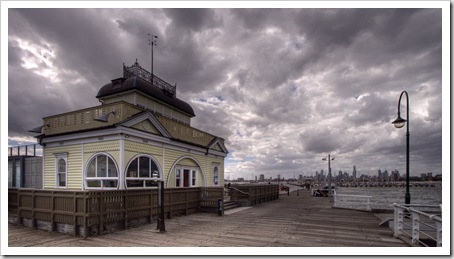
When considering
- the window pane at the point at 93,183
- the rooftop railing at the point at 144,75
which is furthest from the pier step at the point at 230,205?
the rooftop railing at the point at 144,75

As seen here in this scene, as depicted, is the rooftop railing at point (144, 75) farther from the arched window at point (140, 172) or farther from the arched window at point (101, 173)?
the arched window at point (101, 173)

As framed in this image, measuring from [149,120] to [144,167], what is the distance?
7.97 feet

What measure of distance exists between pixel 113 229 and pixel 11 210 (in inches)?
231

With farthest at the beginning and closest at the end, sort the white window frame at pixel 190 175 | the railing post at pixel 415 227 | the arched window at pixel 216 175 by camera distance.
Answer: the arched window at pixel 216 175 → the white window frame at pixel 190 175 → the railing post at pixel 415 227

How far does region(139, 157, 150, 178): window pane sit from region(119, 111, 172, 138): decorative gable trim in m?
1.76

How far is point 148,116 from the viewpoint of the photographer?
14.4 metres

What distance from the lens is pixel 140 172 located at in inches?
551

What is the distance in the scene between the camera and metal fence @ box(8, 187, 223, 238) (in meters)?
9.57

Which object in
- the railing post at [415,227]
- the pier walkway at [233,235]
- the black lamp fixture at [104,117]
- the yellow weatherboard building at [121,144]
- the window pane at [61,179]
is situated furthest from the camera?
the window pane at [61,179]

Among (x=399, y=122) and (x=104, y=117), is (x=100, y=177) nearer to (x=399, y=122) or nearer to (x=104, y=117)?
(x=104, y=117)

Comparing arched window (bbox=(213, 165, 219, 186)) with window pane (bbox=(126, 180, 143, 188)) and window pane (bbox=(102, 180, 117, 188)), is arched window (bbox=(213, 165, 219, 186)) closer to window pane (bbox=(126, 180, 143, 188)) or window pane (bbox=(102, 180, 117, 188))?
window pane (bbox=(126, 180, 143, 188))

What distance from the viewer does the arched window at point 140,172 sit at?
43.9 feet

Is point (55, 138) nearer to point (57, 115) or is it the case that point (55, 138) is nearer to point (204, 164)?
point (57, 115)

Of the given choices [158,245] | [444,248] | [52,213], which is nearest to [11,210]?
[52,213]
